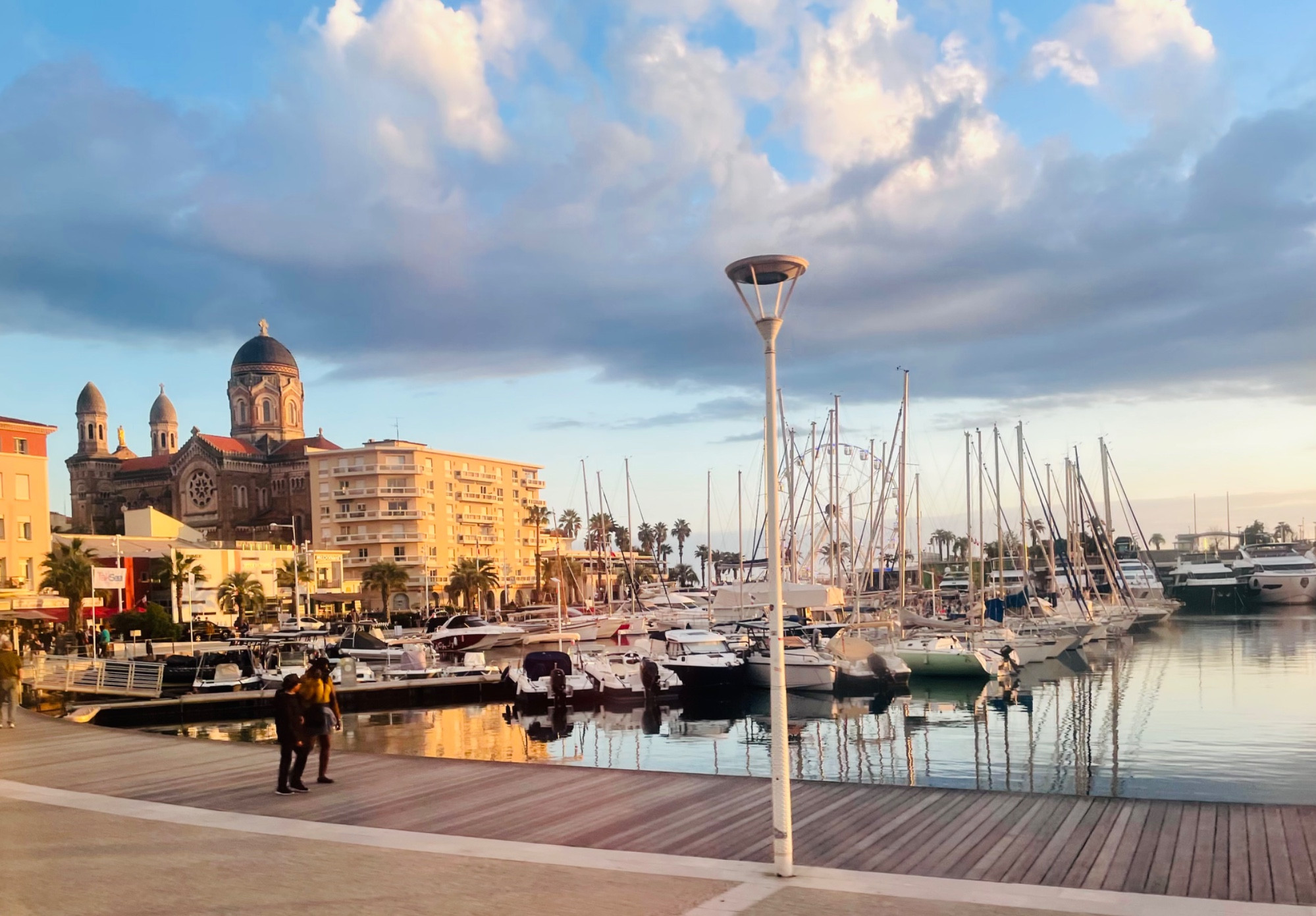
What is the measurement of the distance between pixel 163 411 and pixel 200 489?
34.5m

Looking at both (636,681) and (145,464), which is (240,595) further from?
(145,464)

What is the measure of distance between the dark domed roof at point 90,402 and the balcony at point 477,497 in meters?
63.2

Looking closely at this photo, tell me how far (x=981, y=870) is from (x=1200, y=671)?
4243 centimetres

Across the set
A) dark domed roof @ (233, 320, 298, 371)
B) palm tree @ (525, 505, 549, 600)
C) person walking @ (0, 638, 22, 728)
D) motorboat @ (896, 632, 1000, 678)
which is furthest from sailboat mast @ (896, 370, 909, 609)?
dark domed roof @ (233, 320, 298, 371)

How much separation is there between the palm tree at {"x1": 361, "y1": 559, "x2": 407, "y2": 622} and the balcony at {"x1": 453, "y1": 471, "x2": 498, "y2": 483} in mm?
17853

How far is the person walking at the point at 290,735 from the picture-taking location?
1434cm

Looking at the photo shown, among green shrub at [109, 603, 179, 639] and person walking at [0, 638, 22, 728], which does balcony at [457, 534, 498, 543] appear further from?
person walking at [0, 638, 22, 728]

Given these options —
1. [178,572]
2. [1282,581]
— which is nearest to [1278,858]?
[178,572]

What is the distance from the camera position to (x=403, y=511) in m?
116

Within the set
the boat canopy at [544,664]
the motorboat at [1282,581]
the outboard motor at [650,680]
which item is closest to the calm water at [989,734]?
the outboard motor at [650,680]

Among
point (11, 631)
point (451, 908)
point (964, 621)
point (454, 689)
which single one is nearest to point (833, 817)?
point (451, 908)

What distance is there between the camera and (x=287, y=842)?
11609 millimetres

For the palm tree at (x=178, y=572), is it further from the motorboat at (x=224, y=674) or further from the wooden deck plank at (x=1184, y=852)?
the wooden deck plank at (x=1184, y=852)

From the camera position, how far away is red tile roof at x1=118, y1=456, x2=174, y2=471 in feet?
451
